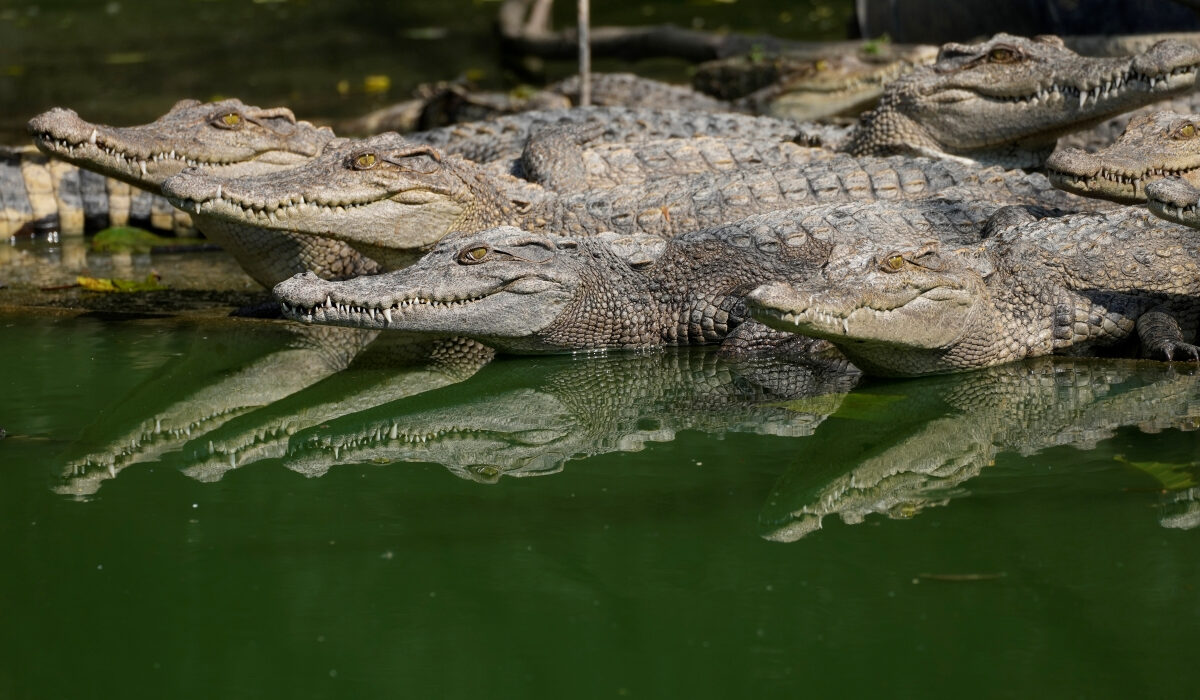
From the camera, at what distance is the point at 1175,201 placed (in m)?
4.51

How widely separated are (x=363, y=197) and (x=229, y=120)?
1.34 m

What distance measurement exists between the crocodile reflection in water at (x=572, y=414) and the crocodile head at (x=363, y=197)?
81 centimetres

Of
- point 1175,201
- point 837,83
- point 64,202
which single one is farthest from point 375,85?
point 1175,201

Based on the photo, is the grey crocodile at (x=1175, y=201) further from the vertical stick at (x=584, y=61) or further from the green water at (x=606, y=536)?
the vertical stick at (x=584, y=61)

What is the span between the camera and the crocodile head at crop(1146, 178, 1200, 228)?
4.50 m

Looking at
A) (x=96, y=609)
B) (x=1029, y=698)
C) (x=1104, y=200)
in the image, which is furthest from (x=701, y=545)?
(x=1104, y=200)

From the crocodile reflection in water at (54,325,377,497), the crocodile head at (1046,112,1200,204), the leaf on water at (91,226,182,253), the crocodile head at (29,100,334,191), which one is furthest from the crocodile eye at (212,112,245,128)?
the crocodile head at (1046,112,1200,204)

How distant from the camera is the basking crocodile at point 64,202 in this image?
8.54 m

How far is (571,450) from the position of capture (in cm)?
436

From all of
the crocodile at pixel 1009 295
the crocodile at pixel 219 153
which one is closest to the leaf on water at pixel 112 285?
the crocodile at pixel 219 153

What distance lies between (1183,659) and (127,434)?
3305 millimetres

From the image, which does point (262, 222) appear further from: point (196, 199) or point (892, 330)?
point (892, 330)

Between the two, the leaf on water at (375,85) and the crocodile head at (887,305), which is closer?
the crocodile head at (887,305)

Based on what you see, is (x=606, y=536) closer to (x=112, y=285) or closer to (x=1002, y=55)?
(x=112, y=285)
